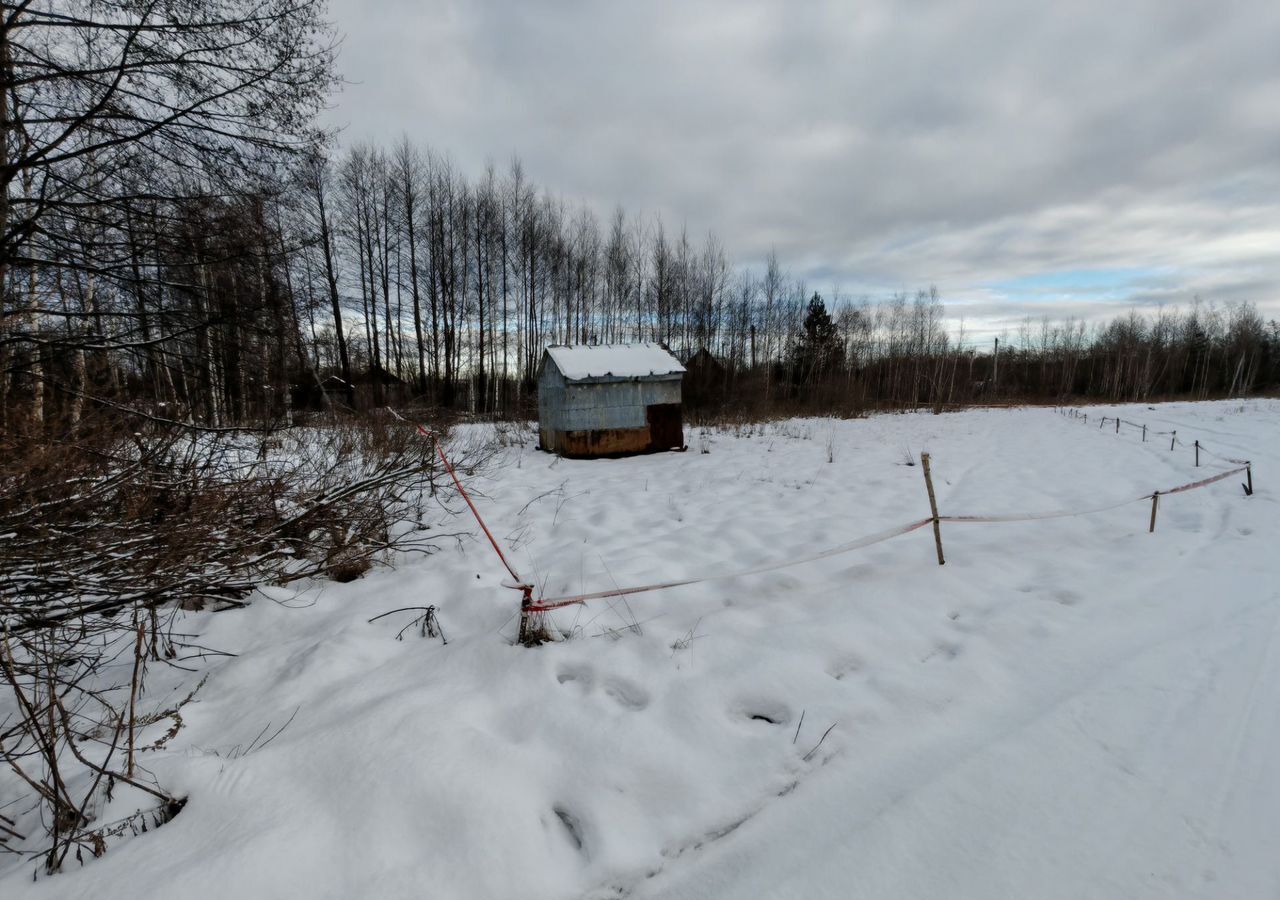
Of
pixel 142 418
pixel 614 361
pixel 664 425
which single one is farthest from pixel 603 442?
pixel 142 418

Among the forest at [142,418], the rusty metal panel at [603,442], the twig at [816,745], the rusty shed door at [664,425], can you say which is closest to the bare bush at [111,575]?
the forest at [142,418]

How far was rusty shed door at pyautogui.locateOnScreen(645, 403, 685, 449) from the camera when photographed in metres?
→ 11.9

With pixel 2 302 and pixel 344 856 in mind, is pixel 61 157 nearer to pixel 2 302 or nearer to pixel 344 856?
pixel 2 302

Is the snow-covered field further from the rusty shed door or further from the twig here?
the rusty shed door

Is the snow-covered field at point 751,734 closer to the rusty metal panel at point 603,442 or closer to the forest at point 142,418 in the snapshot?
the forest at point 142,418

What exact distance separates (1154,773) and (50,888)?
3924 millimetres

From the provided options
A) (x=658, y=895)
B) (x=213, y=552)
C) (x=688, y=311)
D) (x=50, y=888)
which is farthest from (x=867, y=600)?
(x=688, y=311)

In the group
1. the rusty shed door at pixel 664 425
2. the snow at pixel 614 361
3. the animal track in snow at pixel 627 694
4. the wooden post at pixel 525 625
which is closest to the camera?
the animal track in snow at pixel 627 694

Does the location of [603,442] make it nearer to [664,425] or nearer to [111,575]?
[664,425]

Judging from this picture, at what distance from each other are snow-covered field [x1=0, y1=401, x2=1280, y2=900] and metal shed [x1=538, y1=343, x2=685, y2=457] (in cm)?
667

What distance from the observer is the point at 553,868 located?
1.77 meters

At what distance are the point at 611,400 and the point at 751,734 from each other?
9443 mm

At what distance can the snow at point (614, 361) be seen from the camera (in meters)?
11.3

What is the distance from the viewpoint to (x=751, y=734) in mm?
2402
